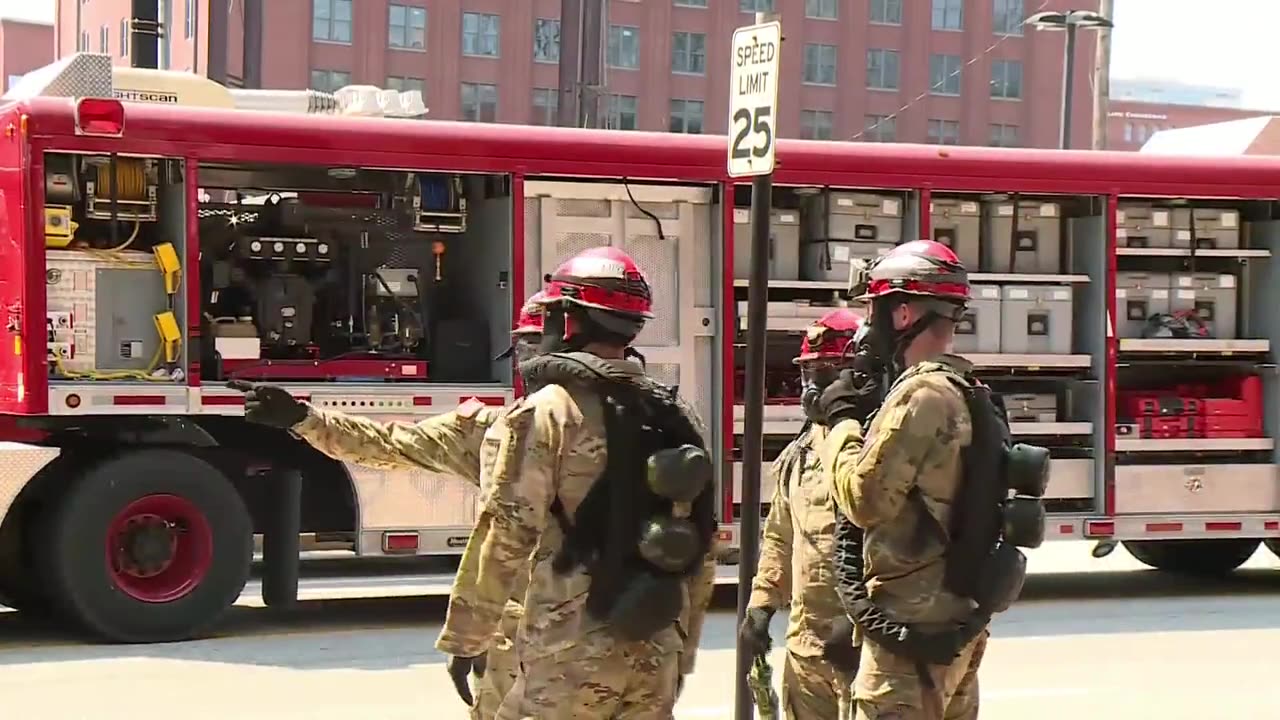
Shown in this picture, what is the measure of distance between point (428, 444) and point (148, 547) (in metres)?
5.25

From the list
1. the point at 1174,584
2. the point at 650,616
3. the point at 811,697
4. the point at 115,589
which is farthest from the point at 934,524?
the point at 1174,584

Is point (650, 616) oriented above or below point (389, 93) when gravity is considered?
below

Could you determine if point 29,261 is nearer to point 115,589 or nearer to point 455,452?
point 115,589

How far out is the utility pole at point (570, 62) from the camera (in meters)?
22.2

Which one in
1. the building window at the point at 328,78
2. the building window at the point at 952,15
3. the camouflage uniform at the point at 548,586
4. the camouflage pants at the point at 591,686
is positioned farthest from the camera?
the building window at the point at 952,15

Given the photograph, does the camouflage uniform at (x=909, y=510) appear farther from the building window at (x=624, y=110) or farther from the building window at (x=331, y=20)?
the building window at (x=624, y=110)

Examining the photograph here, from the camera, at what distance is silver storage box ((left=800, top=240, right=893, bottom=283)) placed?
1171 centimetres

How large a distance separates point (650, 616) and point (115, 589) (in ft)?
20.0

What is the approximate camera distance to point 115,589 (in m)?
10.0

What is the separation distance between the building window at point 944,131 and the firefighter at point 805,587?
240 ft

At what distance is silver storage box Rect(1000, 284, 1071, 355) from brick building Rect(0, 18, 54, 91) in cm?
8617

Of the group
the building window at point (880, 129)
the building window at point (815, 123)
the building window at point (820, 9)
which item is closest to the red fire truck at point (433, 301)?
the building window at point (815, 123)

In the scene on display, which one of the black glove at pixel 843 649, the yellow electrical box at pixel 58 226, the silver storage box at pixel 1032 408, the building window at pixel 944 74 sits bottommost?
the black glove at pixel 843 649

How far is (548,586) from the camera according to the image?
468cm
